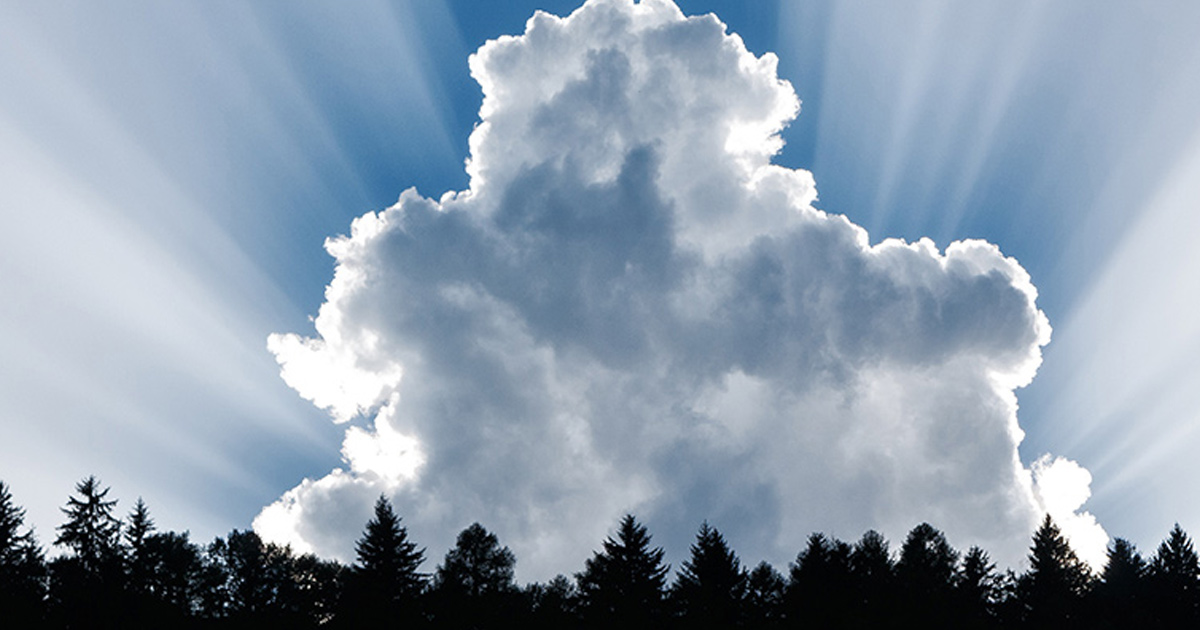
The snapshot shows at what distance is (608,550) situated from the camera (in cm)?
6047

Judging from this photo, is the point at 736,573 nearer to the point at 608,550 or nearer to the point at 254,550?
the point at 608,550

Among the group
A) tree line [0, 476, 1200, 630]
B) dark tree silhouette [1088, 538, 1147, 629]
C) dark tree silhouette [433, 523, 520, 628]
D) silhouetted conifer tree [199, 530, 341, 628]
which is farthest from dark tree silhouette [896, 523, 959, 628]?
silhouetted conifer tree [199, 530, 341, 628]

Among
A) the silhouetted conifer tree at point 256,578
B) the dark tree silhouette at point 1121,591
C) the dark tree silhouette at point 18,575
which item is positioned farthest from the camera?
the silhouetted conifer tree at point 256,578

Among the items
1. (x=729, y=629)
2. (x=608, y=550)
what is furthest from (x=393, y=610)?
(x=729, y=629)

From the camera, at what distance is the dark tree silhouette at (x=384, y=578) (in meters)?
54.6

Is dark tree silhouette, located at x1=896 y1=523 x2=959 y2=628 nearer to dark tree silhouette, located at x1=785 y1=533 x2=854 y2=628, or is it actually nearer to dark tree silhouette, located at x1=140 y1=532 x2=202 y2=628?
dark tree silhouette, located at x1=785 y1=533 x2=854 y2=628

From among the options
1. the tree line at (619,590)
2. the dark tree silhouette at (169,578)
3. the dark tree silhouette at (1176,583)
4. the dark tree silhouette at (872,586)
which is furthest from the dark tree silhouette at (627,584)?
the dark tree silhouette at (1176,583)

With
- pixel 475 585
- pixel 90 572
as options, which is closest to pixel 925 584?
pixel 475 585

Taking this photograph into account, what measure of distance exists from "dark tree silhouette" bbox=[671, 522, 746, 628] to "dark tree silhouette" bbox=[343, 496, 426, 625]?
20.1 metres

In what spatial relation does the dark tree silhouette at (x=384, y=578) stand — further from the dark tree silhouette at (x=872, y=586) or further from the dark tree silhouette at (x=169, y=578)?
the dark tree silhouette at (x=872, y=586)

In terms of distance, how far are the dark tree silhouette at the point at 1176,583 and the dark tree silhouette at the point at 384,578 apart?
68.4 meters

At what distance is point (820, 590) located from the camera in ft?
208

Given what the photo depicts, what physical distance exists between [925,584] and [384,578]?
46987 mm

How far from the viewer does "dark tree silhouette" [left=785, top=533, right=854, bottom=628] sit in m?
62.2
